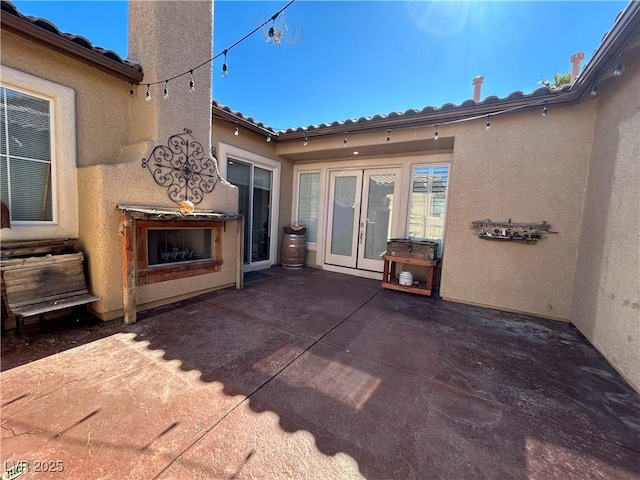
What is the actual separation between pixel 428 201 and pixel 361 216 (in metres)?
1.42

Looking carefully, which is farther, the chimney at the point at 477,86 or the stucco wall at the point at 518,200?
the chimney at the point at 477,86

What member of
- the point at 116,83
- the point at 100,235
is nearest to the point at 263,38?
the point at 116,83

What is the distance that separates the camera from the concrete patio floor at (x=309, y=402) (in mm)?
1399

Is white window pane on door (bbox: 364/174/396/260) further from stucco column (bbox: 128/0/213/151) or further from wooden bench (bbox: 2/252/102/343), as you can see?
wooden bench (bbox: 2/252/102/343)

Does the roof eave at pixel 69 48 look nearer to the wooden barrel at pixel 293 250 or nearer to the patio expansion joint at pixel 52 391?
the patio expansion joint at pixel 52 391

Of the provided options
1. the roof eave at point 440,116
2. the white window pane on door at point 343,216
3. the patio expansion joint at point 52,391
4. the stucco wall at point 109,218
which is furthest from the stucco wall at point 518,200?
the patio expansion joint at point 52,391

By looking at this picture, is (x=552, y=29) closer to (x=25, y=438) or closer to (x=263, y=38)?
(x=263, y=38)

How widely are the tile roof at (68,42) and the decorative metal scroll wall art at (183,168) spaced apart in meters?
0.90

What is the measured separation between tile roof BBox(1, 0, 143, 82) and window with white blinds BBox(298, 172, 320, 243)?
3714 millimetres

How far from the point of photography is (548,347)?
2.83 metres

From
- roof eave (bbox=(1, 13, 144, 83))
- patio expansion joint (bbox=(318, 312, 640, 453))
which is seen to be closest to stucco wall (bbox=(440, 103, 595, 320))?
patio expansion joint (bbox=(318, 312, 640, 453))

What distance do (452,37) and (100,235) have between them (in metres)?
5.61

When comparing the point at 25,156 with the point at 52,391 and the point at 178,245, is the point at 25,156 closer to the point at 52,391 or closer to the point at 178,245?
the point at 178,245

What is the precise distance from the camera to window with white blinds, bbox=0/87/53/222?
265 centimetres
